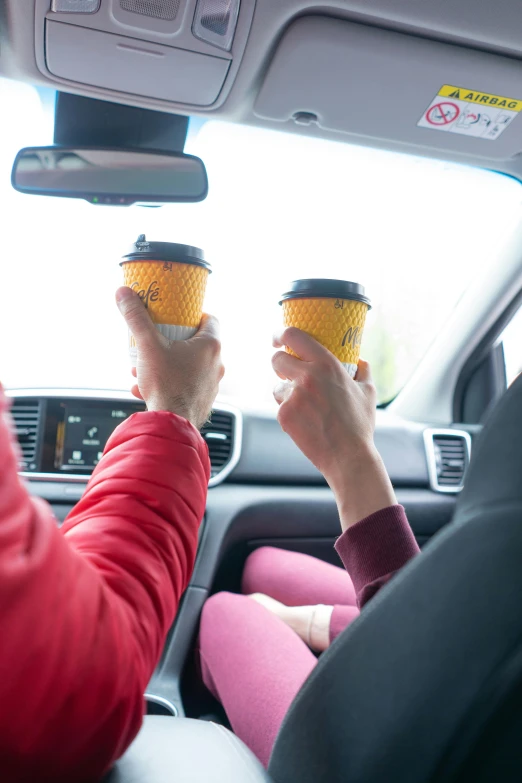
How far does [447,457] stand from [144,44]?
1.84 m

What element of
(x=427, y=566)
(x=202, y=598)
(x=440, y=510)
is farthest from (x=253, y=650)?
(x=440, y=510)

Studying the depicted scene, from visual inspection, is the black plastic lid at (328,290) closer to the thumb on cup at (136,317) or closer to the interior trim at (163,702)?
the thumb on cup at (136,317)

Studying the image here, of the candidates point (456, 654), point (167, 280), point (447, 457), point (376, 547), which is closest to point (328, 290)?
point (167, 280)

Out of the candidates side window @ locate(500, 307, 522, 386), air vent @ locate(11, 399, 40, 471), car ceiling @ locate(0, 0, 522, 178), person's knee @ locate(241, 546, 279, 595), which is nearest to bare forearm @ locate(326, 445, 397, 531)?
car ceiling @ locate(0, 0, 522, 178)

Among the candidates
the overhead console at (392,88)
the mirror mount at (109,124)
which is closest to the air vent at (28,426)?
the mirror mount at (109,124)

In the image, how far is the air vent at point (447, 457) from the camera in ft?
8.49

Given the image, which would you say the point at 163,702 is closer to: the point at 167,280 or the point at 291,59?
the point at 167,280

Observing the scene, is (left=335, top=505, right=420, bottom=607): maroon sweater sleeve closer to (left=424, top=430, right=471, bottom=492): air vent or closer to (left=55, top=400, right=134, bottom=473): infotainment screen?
(left=55, top=400, right=134, bottom=473): infotainment screen

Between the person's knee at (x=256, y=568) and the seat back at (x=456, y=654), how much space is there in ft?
4.90

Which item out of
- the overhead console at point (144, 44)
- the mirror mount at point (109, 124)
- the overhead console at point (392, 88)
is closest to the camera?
the overhead console at point (144, 44)

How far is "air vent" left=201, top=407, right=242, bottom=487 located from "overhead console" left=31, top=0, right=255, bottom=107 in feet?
3.45

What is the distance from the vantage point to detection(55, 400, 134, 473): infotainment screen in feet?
7.13

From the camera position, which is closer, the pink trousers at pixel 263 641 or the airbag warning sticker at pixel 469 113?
the pink trousers at pixel 263 641

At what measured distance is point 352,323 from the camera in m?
1.01
